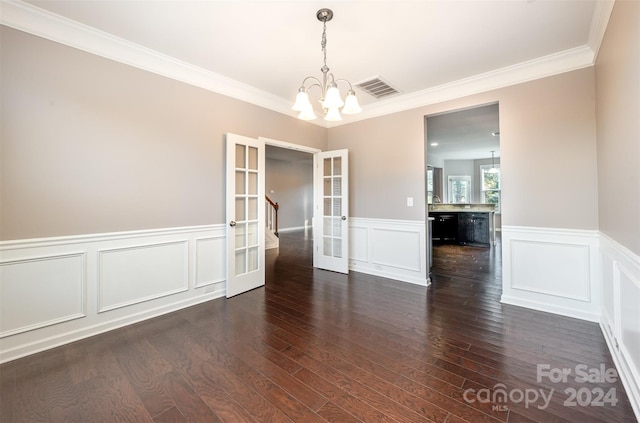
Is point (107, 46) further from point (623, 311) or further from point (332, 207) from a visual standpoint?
point (623, 311)

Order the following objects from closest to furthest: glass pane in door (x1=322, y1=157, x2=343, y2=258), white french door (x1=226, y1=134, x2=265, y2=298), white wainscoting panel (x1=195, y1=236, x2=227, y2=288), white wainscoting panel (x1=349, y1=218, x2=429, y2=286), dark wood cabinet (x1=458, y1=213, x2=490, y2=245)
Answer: white wainscoting panel (x1=195, y1=236, x2=227, y2=288)
white french door (x1=226, y1=134, x2=265, y2=298)
white wainscoting panel (x1=349, y1=218, x2=429, y2=286)
glass pane in door (x1=322, y1=157, x2=343, y2=258)
dark wood cabinet (x1=458, y1=213, x2=490, y2=245)

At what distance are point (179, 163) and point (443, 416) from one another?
3302mm

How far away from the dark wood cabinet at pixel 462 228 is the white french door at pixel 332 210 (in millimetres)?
3866

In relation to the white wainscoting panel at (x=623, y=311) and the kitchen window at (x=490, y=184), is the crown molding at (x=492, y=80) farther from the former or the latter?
the kitchen window at (x=490, y=184)

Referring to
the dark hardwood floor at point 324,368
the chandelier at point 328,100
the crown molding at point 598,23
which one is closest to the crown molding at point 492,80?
the crown molding at point 598,23

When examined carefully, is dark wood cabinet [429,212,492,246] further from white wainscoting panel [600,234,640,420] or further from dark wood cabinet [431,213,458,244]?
white wainscoting panel [600,234,640,420]

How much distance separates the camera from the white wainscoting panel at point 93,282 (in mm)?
2102

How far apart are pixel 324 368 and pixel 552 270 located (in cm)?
278

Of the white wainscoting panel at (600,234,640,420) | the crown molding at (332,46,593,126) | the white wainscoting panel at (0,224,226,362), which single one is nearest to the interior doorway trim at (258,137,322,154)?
the crown molding at (332,46,593,126)

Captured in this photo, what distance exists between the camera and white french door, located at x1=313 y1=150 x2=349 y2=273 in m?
4.47

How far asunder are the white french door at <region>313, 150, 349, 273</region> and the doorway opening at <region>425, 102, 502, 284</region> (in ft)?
4.43

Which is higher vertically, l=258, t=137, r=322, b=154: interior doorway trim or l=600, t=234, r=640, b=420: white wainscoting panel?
l=258, t=137, r=322, b=154: interior doorway trim

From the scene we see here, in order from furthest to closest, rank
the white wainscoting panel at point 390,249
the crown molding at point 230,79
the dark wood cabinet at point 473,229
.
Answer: the dark wood cabinet at point 473,229
the white wainscoting panel at point 390,249
the crown molding at point 230,79

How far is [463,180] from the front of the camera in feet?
33.5
